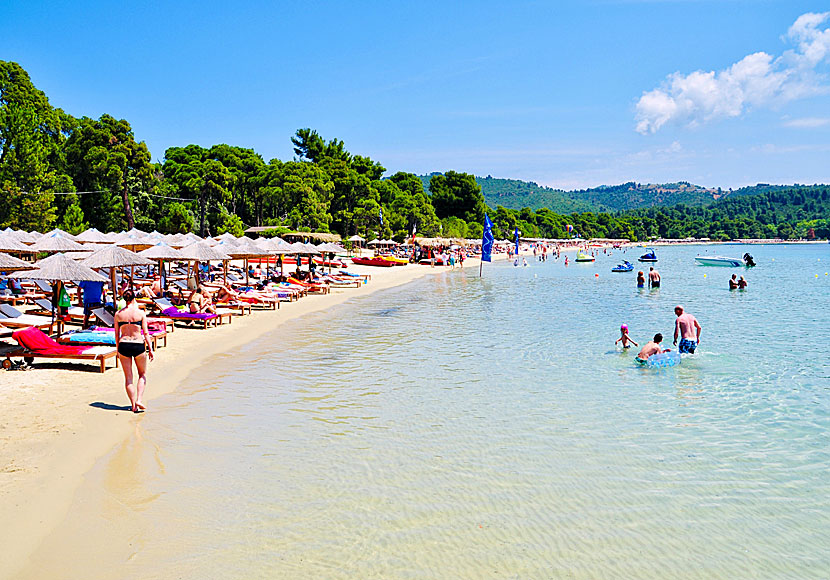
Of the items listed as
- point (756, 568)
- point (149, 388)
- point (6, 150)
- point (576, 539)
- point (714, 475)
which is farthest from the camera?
point (6, 150)

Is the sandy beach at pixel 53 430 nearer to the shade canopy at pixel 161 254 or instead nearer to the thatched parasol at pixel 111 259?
the thatched parasol at pixel 111 259

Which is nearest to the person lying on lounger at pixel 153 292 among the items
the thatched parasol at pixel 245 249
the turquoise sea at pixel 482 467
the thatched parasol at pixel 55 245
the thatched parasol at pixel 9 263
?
the thatched parasol at pixel 245 249

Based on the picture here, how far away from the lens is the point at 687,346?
12422mm

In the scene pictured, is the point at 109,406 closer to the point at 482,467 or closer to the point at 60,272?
the point at 60,272

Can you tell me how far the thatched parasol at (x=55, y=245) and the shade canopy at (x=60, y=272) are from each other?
1002 cm

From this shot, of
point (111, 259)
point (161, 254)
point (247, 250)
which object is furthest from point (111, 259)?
point (247, 250)

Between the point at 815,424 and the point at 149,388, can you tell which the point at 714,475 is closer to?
the point at 815,424

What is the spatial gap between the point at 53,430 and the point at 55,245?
16.7m

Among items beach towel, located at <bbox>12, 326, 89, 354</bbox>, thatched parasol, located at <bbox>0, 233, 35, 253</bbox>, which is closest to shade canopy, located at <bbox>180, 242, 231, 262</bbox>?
thatched parasol, located at <bbox>0, 233, 35, 253</bbox>

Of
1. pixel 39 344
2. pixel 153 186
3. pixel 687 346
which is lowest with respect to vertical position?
pixel 687 346

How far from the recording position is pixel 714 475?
20.9 ft

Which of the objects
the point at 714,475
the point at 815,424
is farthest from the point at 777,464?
the point at 815,424

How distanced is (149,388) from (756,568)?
8.46 m

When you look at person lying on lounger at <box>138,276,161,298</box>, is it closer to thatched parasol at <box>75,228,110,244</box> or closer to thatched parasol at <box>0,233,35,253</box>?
thatched parasol at <box>0,233,35,253</box>
